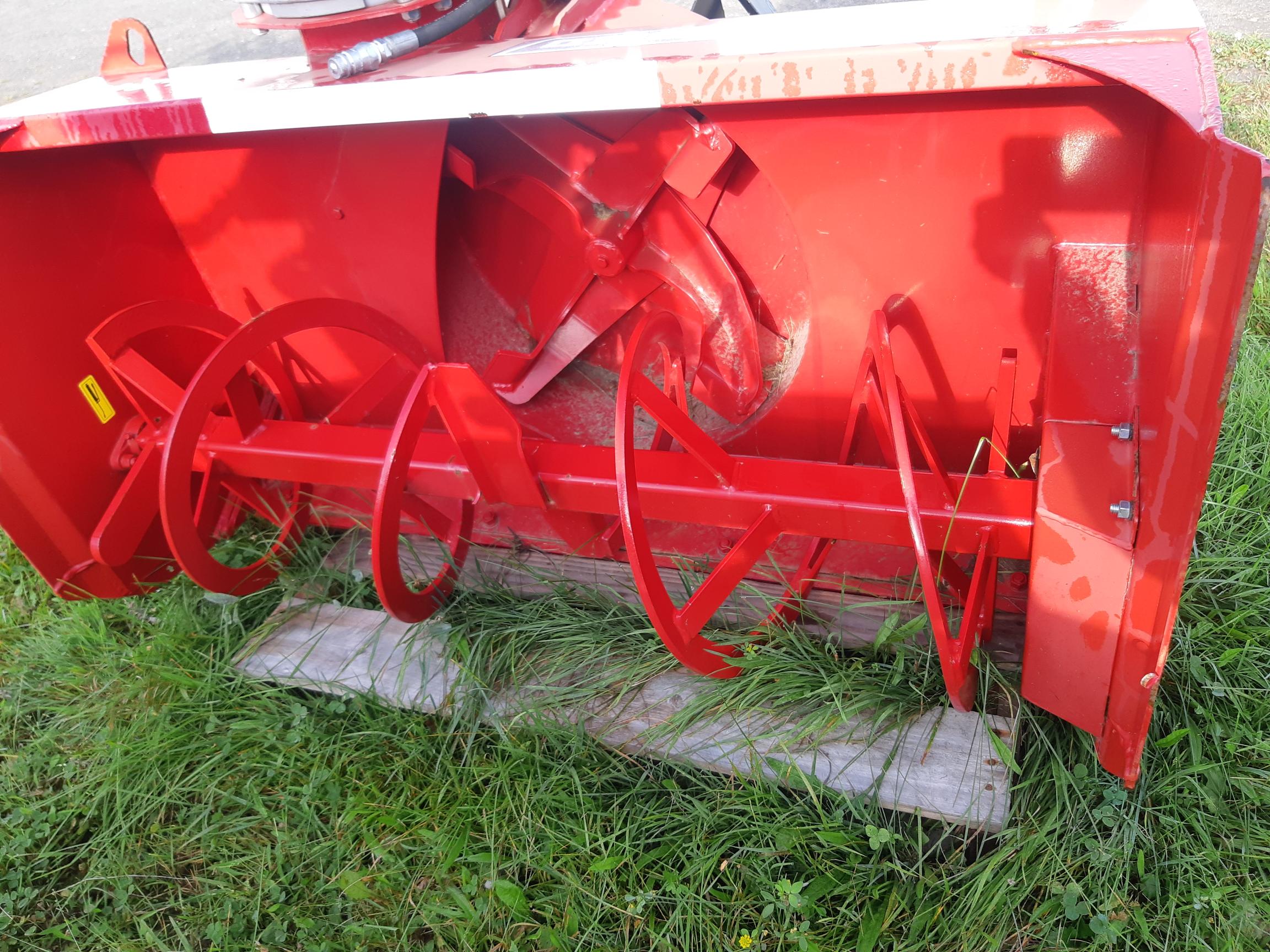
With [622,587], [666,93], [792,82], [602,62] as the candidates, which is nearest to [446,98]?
[602,62]

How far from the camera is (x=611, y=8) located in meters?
2.22

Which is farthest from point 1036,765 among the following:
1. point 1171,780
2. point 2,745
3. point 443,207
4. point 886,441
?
point 2,745

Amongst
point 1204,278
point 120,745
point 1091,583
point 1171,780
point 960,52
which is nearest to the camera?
point 1204,278

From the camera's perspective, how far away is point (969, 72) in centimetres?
125

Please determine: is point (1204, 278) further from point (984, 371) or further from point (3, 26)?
point (3, 26)

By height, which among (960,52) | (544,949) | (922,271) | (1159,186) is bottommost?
(544,949)

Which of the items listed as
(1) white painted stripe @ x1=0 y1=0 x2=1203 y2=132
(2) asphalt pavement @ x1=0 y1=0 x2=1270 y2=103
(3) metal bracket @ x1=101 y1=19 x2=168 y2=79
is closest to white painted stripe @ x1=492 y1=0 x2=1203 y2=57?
(1) white painted stripe @ x1=0 y1=0 x2=1203 y2=132

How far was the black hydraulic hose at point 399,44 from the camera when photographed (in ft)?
5.28

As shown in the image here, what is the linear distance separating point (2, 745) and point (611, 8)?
2.34 metres

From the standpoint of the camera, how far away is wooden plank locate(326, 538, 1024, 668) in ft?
6.28

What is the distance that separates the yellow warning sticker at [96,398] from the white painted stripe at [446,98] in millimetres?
793

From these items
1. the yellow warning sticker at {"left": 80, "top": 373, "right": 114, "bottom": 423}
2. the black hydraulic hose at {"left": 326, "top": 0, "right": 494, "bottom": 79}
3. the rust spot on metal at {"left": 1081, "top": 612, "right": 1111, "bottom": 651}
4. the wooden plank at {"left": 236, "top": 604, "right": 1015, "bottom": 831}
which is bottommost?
the wooden plank at {"left": 236, "top": 604, "right": 1015, "bottom": 831}

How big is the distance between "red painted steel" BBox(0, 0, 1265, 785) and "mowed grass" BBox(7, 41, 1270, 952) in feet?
0.76

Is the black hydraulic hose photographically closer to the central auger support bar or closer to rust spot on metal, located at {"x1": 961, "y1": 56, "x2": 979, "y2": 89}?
the central auger support bar
